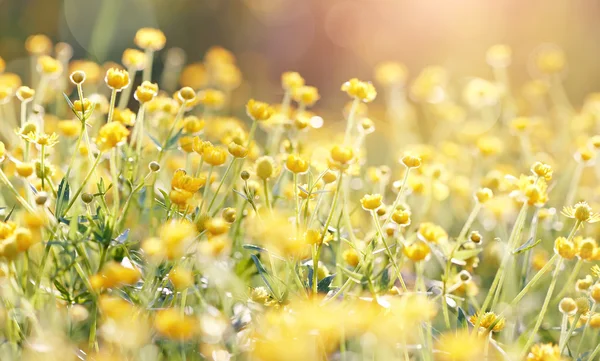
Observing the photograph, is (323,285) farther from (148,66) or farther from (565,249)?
(148,66)

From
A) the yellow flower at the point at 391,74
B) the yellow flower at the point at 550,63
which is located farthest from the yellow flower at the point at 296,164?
the yellow flower at the point at 550,63

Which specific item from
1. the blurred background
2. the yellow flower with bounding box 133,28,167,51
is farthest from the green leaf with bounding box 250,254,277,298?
the blurred background

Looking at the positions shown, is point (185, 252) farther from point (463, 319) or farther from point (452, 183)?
point (452, 183)

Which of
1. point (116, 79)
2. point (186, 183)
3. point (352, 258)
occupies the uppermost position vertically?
point (116, 79)

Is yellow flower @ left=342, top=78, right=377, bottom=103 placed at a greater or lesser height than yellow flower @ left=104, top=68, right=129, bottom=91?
greater

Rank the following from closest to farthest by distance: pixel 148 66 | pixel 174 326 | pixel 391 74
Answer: pixel 174 326 < pixel 148 66 < pixel 391 74

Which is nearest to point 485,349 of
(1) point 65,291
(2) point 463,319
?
(2) point 463,319

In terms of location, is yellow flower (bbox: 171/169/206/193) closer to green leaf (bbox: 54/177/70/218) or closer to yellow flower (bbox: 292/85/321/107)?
green leaf (bbox: 54/177/70/218)

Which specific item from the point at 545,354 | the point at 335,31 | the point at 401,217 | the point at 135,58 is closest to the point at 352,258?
the point at 401,217
